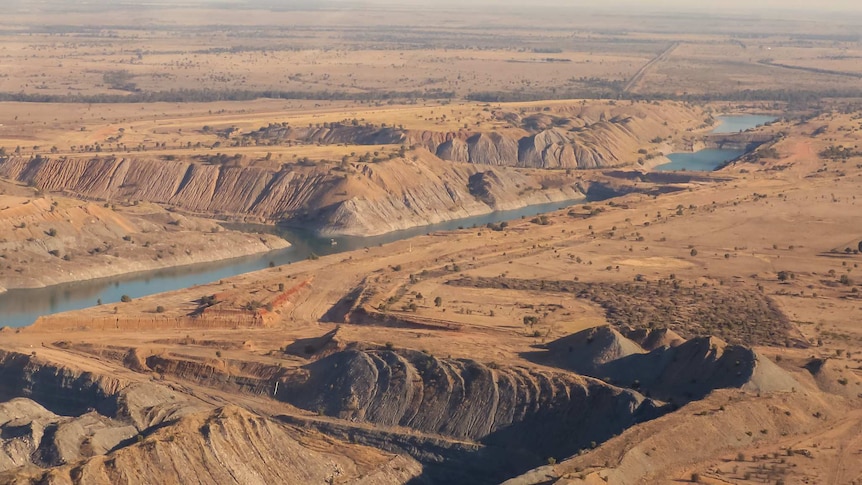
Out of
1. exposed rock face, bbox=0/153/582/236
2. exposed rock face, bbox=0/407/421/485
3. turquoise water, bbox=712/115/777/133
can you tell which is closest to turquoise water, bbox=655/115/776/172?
turquoise water, bbox=712/115/777/133

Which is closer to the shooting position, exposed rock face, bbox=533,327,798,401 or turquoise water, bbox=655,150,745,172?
exposed rock face, bbox=533,327,798,401

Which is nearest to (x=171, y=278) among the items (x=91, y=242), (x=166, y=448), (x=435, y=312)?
(x=91, y=242)

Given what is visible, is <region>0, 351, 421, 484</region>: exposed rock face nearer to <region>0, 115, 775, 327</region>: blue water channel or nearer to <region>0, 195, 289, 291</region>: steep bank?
<region>0, 115, 775, 327</region>: blue water channel

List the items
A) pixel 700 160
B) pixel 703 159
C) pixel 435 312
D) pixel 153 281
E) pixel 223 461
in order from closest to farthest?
pixel 223 461 < pixel 435 312 < pixel 153 281 < pixel 700 160 < pixel 703 159

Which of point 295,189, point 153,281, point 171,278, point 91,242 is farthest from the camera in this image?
point 295,189

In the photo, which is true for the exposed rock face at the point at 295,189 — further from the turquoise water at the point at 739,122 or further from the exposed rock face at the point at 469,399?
the turquoise water at the point at 739,122

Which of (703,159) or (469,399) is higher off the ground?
(469,399)

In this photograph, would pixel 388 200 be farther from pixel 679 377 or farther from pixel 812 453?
pixel 812 453

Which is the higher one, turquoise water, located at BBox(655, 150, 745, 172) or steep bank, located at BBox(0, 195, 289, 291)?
steep bank, located at BBox(0, 195, 289, 291)

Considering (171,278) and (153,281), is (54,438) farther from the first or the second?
(171,278)
